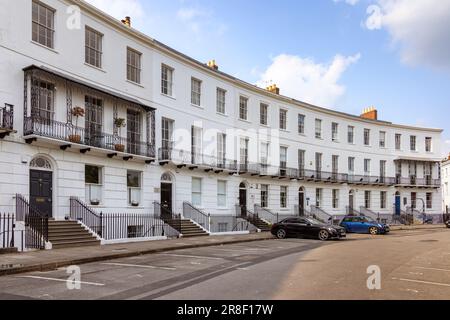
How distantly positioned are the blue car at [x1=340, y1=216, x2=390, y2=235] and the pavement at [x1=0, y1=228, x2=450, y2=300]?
17.3 m

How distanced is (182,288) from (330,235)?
1753 centimetres

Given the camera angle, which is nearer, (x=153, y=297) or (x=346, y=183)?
(x=153, y=297)

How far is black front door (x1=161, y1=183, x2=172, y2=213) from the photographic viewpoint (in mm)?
27195

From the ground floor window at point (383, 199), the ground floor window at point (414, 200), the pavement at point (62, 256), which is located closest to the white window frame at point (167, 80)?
the pavement at point (62, 256)

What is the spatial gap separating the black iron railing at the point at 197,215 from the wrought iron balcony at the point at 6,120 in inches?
495

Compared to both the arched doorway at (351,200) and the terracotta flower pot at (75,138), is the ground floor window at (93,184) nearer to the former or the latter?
the terracotta flower pot at (75,138)

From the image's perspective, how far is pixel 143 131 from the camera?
25.6 m

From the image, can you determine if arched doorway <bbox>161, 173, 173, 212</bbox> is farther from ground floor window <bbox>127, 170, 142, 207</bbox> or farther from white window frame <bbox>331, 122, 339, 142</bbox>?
white window frame <bbox>331, 122, 339, 142</bbox>

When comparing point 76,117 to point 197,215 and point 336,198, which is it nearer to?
point 197,215

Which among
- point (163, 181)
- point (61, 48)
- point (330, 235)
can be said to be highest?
point (61, 48)

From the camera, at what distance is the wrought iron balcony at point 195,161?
88.3 feet

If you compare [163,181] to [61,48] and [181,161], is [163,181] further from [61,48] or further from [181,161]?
[61,48]
